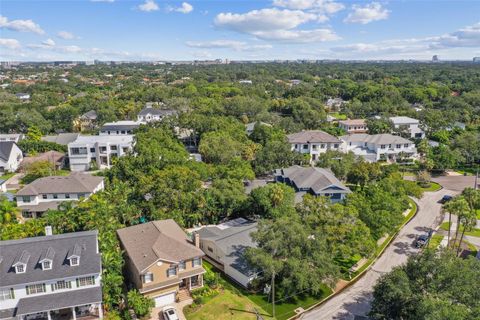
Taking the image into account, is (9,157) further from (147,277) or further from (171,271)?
(171,271)

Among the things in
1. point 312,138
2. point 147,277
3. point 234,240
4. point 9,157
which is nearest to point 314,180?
→ point 234,240

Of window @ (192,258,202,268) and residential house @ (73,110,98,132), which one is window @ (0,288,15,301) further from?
residential house @ (73,110,98,132)

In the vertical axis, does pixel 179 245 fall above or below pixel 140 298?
above

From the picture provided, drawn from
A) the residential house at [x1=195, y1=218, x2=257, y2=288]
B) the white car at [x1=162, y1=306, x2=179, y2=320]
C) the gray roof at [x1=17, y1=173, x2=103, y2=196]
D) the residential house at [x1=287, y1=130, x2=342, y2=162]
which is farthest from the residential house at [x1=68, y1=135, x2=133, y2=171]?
the white car at [x1=162, y1=306, x2=179, y2=320]

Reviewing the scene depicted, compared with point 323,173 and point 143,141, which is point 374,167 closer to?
point 323,173

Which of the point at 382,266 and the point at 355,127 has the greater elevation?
the point at 355,127

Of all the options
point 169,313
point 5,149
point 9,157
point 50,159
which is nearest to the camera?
point 169,313

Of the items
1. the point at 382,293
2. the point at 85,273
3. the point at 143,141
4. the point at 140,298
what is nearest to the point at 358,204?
the point at 382,293
